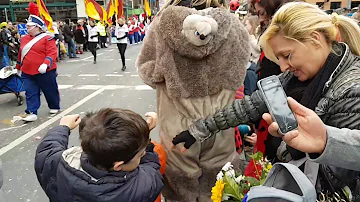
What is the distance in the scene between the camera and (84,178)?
4.84ft

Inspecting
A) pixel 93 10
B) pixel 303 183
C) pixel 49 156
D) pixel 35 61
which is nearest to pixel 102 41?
pixel 93 10

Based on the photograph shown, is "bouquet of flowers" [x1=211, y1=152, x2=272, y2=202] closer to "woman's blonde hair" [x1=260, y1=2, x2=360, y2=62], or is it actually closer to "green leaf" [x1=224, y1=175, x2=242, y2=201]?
"green leaf" [x1=224, y1=175, x2=242, y2=201]

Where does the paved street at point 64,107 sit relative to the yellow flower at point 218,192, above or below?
below

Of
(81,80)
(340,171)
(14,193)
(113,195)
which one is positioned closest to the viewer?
(340,171)

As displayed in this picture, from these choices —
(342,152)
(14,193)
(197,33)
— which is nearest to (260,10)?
(197,33)

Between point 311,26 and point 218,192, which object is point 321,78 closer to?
point 311,26

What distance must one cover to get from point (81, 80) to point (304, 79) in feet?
27.6

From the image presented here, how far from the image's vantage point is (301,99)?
4.19 feet

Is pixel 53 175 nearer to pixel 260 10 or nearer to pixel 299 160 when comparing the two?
pixel 299 160

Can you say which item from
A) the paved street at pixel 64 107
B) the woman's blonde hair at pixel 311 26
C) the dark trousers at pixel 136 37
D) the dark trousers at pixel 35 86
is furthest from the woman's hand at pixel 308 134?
the dark trousers at pixel 136 37

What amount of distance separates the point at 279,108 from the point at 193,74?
3.39ft

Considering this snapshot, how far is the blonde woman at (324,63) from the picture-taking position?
1.10 m

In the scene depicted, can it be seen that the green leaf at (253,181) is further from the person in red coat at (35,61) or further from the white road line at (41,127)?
the person in red coat at (35,61)

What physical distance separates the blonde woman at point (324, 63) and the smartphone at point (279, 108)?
0.51ft
